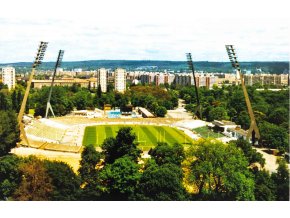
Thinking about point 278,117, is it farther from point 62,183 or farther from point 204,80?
point 204,80

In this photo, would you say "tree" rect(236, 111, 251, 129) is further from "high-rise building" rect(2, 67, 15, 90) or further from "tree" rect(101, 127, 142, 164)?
"high-rise building" rect(2, 67, 15, 90)

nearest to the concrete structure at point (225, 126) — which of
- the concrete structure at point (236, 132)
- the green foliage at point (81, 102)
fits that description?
the concrete structure at point (236, 132)

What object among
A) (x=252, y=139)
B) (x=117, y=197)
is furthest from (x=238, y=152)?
(x=252, y=139)

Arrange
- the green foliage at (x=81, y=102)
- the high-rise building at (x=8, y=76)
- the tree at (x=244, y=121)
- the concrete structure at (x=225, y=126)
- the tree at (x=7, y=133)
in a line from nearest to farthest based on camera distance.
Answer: the tree at (x=7, y=133) < the concrete structure at (x=225, y=126) < the tree at (x=244, y=121) < the green foliage at (x=81, y=102) < the high-rise building at (x=8, y=76)

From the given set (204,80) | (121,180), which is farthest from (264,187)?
(204,80)

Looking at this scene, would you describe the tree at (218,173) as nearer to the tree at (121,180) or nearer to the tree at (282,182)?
the tree at (282,182)
